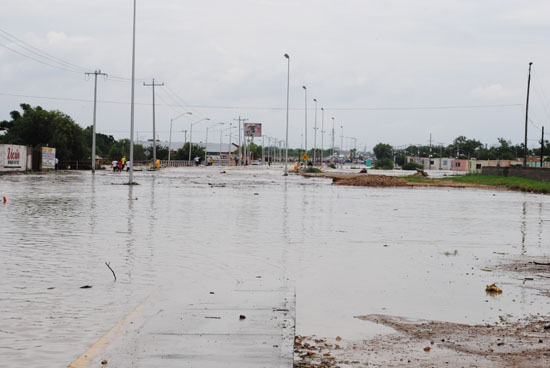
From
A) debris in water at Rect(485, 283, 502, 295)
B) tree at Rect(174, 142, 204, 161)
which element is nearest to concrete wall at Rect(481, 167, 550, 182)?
debris in water at Rect(485, 283, 502, 295)

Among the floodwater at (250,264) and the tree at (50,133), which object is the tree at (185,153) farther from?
the floodwater at (250,264)

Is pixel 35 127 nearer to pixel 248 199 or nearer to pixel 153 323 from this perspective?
pixel 248 199

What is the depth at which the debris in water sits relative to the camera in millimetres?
9383

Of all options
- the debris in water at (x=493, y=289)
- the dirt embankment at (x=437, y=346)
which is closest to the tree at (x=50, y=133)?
the debris in water at (x=493, y=289)

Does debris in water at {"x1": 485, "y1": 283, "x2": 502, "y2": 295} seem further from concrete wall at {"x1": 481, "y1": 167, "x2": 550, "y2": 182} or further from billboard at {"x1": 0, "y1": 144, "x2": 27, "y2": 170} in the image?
billboard at {"x1": 0, "y1": 144, "x2": 27, "y2": 170}

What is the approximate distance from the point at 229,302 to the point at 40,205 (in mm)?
17923

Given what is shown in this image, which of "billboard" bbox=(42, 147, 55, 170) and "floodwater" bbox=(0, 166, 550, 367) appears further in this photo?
"billboard" bbox=(42, 147, 55, 170)

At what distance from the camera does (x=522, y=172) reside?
59969 mm

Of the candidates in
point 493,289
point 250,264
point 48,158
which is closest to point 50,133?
point 48,158

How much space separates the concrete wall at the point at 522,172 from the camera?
52969 millimetres

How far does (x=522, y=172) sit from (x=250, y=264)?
173 feet

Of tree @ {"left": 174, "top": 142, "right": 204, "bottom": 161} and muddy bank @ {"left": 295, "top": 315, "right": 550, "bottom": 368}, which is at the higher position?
tree @ {"left": 174, "top": 142, "right": 204, "bottom": 161}

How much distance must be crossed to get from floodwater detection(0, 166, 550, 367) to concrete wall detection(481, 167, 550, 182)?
32276mm

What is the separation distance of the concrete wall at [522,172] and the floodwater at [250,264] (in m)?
32.3
